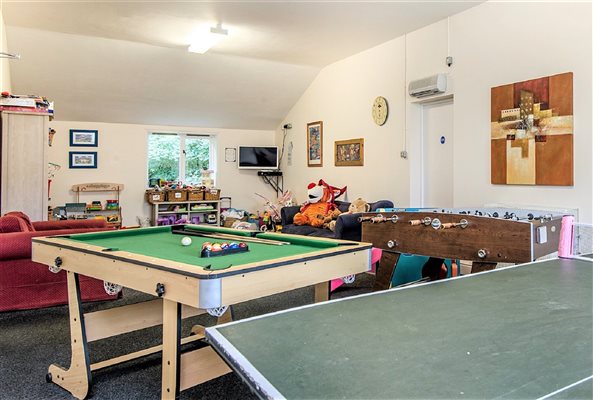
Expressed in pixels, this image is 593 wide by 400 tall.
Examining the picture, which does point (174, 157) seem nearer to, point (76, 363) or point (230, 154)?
point (230, 154)

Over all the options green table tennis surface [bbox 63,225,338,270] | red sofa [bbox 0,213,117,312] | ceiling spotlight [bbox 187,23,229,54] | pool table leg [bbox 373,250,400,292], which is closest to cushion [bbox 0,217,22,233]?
red sofa [bbox 0,213,117,312]

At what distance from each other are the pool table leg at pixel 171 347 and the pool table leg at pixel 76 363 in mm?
559

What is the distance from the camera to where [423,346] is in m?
0.86

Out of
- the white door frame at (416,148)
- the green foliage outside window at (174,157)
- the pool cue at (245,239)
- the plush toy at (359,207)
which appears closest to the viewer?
the pool cue at (245,239)

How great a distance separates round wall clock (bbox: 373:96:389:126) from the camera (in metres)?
5.14

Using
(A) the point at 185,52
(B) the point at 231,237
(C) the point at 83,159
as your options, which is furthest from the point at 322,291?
(C) the point at 83,159

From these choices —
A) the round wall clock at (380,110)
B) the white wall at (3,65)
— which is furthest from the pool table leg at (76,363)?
the round wall clock at (380,110)

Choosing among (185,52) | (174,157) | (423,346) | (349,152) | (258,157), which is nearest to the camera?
(423,346)

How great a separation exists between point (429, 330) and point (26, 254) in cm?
315

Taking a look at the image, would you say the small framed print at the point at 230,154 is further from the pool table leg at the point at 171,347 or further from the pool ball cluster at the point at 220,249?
the pool table leg at the point at 171,347

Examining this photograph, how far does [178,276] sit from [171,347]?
1.22 feet

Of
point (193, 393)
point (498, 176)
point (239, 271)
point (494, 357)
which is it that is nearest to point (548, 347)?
point (494, 357)

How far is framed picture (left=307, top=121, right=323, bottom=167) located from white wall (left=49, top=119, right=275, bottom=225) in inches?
55.1

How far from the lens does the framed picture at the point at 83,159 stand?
627 cm
